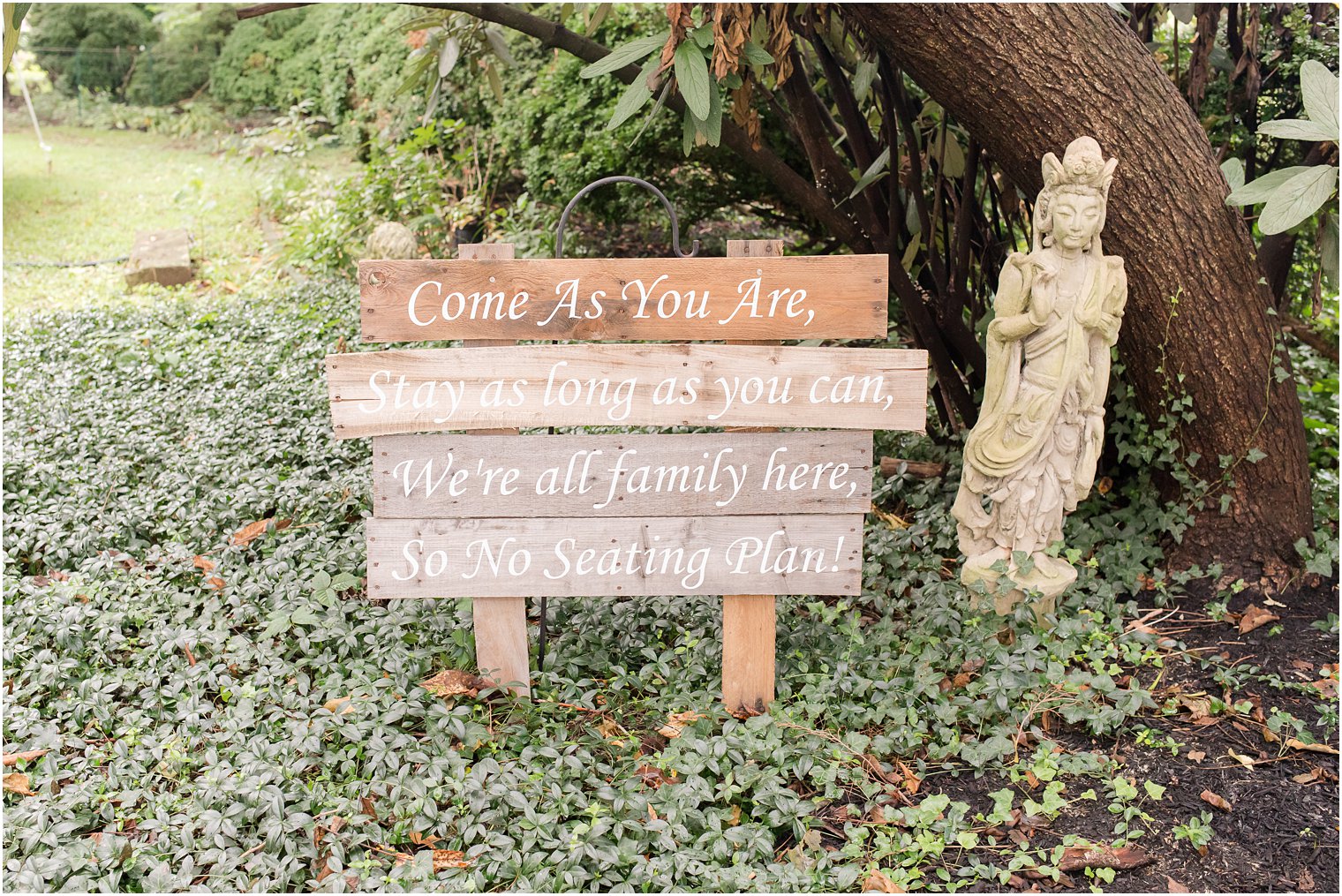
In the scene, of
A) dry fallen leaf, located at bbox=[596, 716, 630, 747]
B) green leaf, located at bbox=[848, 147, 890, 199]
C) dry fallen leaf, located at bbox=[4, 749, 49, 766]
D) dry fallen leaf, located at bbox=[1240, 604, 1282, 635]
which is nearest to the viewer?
dry fallen leaf, located at bbox=[4, 749, 49, 766]

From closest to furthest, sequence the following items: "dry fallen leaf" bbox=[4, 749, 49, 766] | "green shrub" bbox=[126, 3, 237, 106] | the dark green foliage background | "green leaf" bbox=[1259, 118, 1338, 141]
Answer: "green leaf" bbox=[1259, 118, 1338, 141] → "dry fallen leaf" bbox=[4, 749, 49, 766] → "green shrub" bbox=[126, 3, 237, 106] → the dark green foliage background

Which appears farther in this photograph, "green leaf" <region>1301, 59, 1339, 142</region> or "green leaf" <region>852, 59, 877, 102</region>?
"green leaf" <region>852, 59, 877, 102</region>

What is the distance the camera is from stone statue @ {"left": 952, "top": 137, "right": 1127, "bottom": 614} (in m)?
3.17

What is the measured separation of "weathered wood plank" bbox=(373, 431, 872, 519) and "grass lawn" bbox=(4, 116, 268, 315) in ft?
18.4

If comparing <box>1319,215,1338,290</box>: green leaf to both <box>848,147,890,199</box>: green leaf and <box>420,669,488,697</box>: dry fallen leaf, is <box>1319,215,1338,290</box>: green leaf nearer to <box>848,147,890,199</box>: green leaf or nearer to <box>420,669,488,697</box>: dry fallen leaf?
<box>848,147,890,199</box>: green leaf

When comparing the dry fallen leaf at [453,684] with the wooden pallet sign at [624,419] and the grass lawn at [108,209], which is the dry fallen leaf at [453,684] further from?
the grass lawn at [108,209]

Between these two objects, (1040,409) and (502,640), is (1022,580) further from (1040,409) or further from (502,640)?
(502,640)

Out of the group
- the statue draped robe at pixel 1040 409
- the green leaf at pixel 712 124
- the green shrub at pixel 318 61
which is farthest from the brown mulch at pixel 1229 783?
the green shrub at pixel 318 61

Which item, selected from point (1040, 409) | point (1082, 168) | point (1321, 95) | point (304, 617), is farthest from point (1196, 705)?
point (304, 617)

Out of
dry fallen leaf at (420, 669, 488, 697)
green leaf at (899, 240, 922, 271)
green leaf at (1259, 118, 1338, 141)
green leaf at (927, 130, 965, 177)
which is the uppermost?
green leaf at (1259, 118, 1338, 141)

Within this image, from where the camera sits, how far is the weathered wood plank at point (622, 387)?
2.98m

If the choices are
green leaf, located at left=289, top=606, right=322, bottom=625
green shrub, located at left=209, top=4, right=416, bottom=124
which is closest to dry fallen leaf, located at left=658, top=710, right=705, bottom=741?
green leaf, located at left=289, top=606, right=322, bottom=625

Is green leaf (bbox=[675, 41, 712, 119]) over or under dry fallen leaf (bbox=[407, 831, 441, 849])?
over

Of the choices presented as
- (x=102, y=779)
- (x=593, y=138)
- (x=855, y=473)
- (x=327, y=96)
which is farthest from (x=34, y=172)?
(x=855, y=473)
